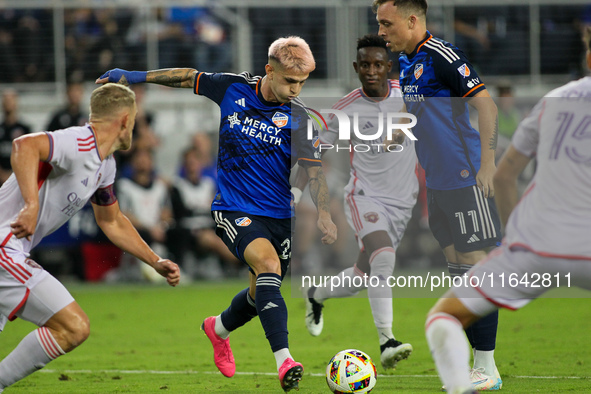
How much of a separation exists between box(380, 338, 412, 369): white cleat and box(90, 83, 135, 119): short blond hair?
2.97 m

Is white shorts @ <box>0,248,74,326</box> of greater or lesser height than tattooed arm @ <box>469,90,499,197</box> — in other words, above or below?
below

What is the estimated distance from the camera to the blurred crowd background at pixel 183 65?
14250 mm

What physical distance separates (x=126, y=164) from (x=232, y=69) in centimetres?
321

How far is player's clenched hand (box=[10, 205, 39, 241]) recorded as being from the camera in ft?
15.1

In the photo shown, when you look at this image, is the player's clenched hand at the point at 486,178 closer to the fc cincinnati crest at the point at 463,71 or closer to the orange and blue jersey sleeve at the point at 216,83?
the fc cincinnati crest at the point at 463,71

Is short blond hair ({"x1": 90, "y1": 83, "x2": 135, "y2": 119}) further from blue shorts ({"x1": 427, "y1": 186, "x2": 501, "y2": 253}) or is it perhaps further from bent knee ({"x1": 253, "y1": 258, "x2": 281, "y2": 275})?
blue shorts ({"x1": 427, "y1": 186, "x2": 501, "y2": 253})

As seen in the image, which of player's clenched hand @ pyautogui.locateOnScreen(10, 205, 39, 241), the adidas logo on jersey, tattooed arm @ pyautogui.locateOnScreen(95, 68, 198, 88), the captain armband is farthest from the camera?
tattooed arm @ pyautogui.locateOnScreen(95, 68, 198, 88)

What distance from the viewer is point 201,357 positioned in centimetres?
788

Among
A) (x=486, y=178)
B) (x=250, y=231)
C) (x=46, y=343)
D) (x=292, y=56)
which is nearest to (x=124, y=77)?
(x=292, y=56)

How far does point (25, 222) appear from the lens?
15.1ft

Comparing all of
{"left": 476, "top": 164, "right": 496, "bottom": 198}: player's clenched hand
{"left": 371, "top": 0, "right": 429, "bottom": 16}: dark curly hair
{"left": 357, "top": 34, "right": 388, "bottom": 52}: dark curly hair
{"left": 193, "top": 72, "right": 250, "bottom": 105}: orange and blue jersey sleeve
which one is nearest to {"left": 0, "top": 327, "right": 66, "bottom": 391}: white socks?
{"left": 193, "top": 72, "right": 250, "bottom": 105}: orange and blue jersey sleeve

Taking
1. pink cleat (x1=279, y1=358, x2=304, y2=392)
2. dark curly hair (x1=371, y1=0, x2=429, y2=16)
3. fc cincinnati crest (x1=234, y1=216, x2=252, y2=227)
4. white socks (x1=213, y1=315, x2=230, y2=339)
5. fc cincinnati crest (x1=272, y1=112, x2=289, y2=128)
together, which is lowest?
white socks (x1=213, y1=315, x2=230, y2=339)

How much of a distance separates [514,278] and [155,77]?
11.6 ft

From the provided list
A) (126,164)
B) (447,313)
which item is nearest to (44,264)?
(126,164)
